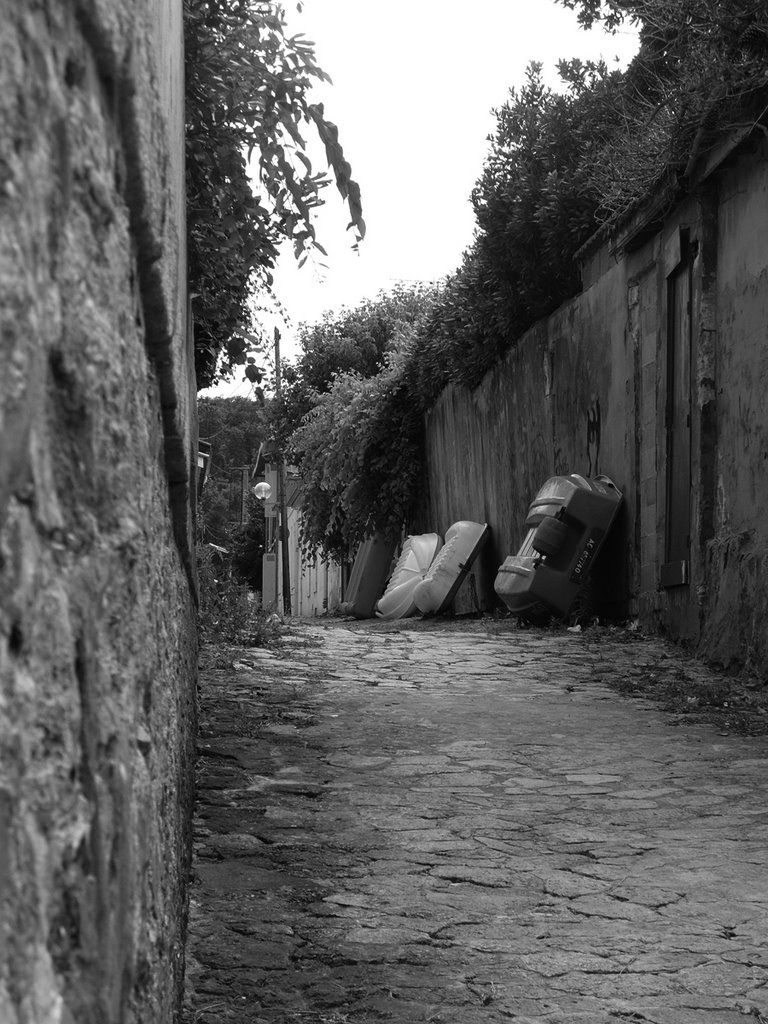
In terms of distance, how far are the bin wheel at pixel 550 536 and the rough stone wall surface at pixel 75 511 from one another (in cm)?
785

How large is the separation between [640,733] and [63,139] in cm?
478

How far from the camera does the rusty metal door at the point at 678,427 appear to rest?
773 cm

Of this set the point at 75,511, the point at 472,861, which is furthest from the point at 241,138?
the point at 75,511

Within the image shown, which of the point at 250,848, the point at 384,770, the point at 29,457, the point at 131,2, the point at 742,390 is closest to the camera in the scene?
the point at 29,457

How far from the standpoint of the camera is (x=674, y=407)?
805 centimetres

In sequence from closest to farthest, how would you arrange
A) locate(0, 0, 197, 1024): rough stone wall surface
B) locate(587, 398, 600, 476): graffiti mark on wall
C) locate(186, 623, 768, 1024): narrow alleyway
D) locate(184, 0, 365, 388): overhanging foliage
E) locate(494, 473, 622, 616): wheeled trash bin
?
locate(0, 0, 197, 1024): rough stone wall surface → locate(186, 623, 768, 1024): narrow alleyway → locate(184, 0, 365, 388): overhanging foliage → locate(494, 473, 622, 616): wheeled trash bin → locate(587, 398, 600, 476): graffiti mark on wall

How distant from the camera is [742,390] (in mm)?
6859

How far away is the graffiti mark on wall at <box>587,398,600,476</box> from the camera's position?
31.9 ft

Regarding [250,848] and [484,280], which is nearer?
[250,848]

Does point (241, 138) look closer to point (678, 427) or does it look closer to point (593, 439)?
point (678, 427)

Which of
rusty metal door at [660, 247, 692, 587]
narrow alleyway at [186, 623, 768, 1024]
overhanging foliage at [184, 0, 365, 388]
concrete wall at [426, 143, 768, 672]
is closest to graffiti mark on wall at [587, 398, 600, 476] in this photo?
concrete wall at [426, 143, 768, 672]

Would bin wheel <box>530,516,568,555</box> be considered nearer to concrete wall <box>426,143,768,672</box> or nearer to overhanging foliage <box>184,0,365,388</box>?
concrete wall <box>426,143,768,672</box>

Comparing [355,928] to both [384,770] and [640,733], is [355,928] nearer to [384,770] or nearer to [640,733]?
[384,770]

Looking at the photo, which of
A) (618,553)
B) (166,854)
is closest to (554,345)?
(618,553)
